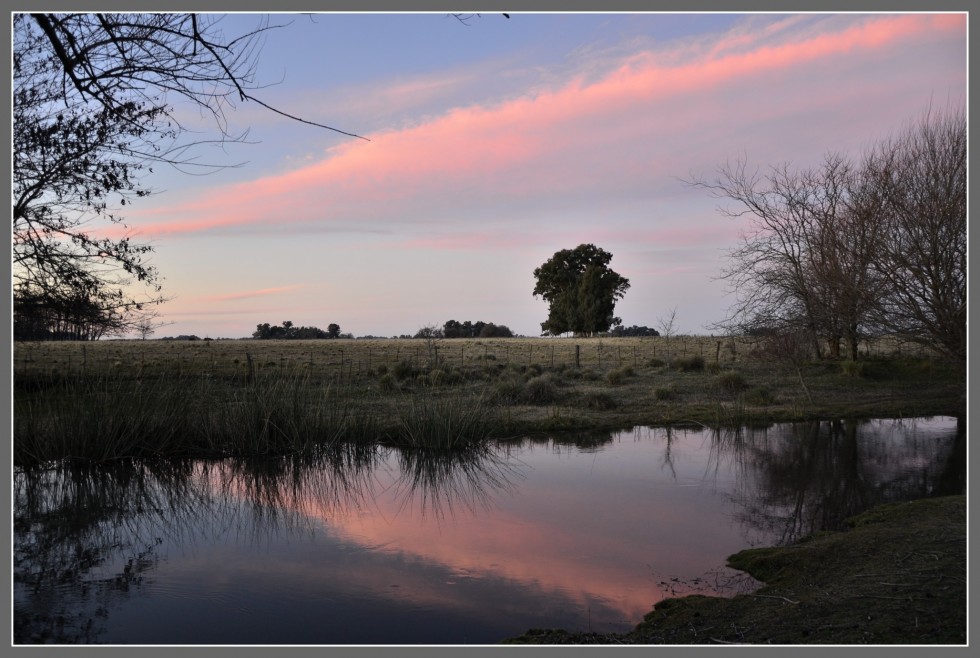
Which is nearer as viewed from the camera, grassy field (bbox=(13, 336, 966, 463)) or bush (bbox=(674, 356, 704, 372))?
grassy field (bbox=(13, 336, 966, 463))

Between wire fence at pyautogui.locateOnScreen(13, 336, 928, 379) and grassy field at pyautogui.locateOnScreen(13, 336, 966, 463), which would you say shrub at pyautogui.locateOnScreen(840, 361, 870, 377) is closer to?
grassy field at pyautogui.locateOnScreen(13, 336, 966, 463)

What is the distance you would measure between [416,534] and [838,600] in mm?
4198

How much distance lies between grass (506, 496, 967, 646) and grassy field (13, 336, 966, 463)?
4.65 m

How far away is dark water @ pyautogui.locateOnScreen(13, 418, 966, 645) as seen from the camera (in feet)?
17.9

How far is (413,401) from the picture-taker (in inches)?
539

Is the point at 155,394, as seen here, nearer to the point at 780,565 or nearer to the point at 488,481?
the point at 488,481

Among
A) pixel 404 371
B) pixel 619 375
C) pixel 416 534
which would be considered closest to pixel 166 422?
pixel 416 534

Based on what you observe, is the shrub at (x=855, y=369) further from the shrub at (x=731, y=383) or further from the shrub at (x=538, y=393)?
the shrub at (x=538, y=393)

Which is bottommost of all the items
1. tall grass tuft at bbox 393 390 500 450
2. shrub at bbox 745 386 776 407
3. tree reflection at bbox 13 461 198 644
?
tree reflection at bbox 13 461 198 644

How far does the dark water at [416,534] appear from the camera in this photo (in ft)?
17.9

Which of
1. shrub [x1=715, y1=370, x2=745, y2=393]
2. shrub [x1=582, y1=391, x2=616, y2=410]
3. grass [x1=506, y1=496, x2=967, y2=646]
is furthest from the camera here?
shrub [x1=715, y1=370, x2=745, y2=393]

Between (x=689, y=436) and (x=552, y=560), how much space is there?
8469 millimetres

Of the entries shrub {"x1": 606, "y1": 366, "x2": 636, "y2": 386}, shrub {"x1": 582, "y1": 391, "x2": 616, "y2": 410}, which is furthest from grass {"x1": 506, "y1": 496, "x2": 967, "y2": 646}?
shrub {"x1": 606, "y1": 366, "x2": 636, "y2": 386}

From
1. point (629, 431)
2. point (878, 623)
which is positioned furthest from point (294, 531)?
point (629, 431)
